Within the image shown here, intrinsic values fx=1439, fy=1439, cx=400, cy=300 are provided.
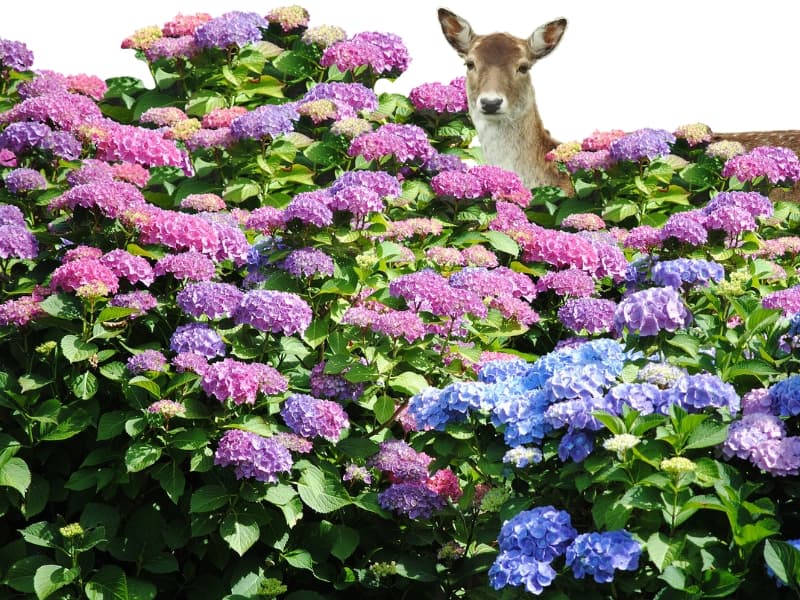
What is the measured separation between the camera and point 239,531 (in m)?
6.31

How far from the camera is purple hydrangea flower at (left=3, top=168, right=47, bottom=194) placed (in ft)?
25.5

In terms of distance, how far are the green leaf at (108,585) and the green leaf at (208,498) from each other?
462 mm

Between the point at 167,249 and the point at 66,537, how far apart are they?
1471 millimetres

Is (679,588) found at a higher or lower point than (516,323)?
lower

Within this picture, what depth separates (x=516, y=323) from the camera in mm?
7547

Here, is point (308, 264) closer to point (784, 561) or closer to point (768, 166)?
point (784, 561)

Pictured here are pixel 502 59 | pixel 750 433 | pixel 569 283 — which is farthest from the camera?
pixel 502 59

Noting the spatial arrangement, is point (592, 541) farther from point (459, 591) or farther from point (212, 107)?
point (212, 107)

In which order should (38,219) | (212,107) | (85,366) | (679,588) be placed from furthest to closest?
(212,107)
(38,219)
(85,366)
(679,588)

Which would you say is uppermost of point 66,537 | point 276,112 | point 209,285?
point 276,112

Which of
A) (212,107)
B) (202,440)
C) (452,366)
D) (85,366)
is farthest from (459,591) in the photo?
(212,107)

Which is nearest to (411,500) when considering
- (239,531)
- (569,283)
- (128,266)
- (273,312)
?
(239,531)

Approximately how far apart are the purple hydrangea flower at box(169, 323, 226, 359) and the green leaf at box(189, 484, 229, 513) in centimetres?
61

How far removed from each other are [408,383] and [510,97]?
4.72 meters
